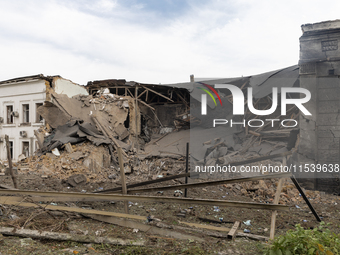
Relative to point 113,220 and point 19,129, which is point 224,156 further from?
point 19,129

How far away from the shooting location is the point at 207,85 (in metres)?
15.8

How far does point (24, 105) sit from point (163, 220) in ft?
59.9

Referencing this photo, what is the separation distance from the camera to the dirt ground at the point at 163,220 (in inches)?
156

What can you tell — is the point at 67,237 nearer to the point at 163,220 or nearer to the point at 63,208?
the point at 63,208

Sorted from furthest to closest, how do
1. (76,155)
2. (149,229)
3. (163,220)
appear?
(76,155)
(163,220)
(149,229)

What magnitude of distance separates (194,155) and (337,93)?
639cm

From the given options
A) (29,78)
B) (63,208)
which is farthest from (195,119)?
(29,78)

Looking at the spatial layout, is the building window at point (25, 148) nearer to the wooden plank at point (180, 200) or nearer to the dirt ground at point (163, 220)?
the dirt ground at point (163, 220)

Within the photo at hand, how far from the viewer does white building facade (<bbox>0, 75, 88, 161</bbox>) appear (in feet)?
61.8

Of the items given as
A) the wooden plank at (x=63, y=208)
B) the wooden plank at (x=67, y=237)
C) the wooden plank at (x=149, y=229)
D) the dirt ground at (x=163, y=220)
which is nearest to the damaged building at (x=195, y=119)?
the dirt ground at (x=163, y=220)

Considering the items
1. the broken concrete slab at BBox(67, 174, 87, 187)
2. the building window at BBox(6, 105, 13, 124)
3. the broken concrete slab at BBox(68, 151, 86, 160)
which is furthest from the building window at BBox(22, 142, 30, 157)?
the broken concrete slab at BBox(67, 174, 87, 187)

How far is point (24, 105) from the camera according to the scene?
20047 millimetres

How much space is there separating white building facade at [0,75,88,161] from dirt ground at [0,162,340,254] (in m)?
10.7

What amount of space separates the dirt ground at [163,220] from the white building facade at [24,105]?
1073cm
